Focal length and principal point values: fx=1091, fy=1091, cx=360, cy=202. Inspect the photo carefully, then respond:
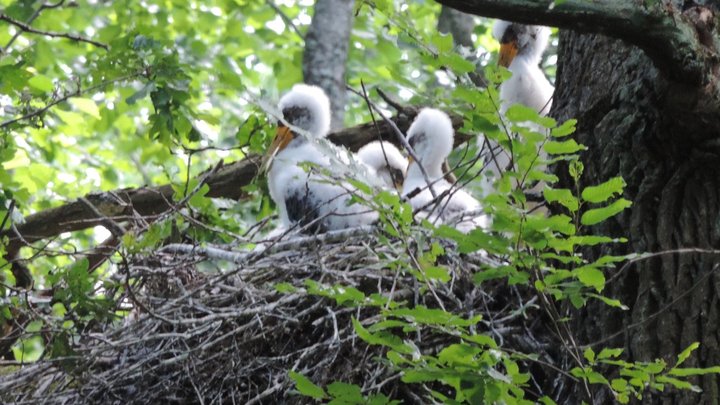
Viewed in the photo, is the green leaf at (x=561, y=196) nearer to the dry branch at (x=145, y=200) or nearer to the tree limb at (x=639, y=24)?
the tree limb at (x=639, y=24)

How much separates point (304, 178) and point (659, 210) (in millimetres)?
2283

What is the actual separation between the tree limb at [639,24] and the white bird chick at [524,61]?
253cm

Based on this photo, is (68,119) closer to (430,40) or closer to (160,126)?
(160,126)

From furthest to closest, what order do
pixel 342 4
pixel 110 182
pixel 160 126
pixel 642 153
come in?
pixel 110 182
pixel 342 4
pixel 160 126
pixel 642 153

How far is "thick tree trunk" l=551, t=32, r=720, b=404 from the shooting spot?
2693 millimetres

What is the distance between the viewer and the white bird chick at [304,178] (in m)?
4.78

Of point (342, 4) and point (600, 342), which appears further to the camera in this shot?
point (342, 4)

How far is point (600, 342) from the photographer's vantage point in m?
2.68

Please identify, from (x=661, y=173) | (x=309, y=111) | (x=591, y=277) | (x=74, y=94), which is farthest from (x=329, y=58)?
(x=591, y=277)

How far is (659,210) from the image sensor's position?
286 centimetres

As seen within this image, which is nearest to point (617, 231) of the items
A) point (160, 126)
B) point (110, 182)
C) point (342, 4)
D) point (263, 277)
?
point (263, 277)

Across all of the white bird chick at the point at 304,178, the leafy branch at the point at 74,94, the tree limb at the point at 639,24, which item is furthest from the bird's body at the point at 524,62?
the tree limb at the point at 639,24

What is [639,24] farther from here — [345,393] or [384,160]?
[384,160]

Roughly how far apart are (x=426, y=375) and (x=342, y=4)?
4539 millimetres
